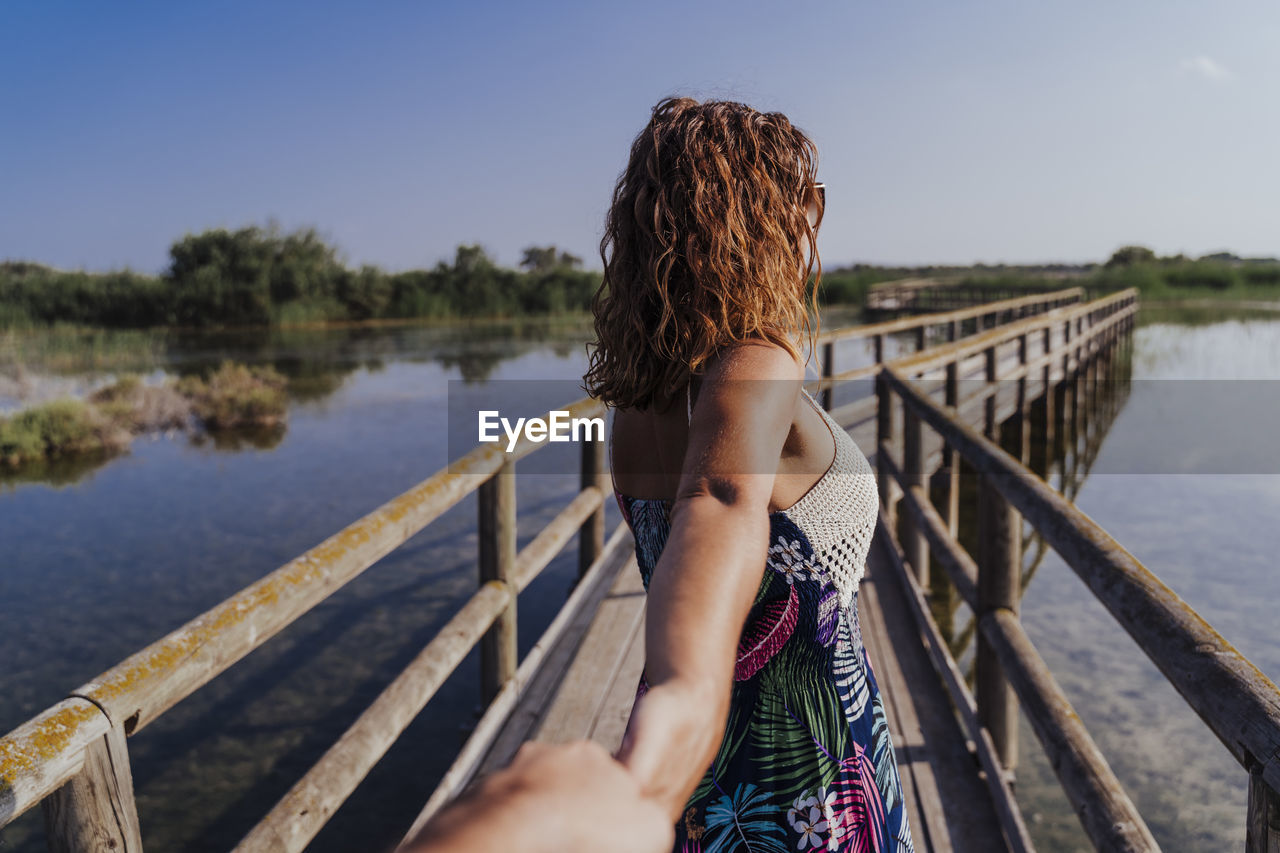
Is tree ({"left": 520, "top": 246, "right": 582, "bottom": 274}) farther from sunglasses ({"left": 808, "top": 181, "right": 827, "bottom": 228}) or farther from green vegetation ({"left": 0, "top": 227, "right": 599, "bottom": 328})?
sunglasses ({"left": 808, "top": 181, "right": 827, "bottom": 228})

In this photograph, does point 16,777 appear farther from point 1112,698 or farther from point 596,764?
point 1112,698

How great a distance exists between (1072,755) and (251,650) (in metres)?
1.66

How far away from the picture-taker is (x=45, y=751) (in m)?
1.01

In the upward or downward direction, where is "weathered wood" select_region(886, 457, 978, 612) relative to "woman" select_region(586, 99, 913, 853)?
downward

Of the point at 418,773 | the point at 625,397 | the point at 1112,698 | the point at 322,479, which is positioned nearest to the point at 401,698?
the point at 625,397

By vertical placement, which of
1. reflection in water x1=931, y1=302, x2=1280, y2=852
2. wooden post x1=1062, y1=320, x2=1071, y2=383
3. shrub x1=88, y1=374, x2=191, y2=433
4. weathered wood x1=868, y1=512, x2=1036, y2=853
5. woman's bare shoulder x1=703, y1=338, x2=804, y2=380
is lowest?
reflection in water x1=931, y1=302, x2=1280, y2=852

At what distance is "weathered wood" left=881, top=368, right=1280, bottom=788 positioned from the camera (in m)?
1.01

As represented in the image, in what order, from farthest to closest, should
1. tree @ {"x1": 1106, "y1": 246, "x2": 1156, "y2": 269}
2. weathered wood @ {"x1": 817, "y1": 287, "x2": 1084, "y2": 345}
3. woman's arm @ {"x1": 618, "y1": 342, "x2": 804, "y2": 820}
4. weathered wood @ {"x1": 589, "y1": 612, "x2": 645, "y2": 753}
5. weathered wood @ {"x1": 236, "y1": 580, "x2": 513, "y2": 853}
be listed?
tree @ {"x1": 1106, "y1": 246, "x2": 1156, "y2": 269}, weathered wood @ {"x1": 817, "y1": 287, "x2": 1084, "y2": 345}, weathered wood @ {"x1": 589, "y1": 612, "x2": 645, "y2": 753}, weathered wood @ {"x1": 236, "y1": 580, "x2": 513, "y2": 853}, woman's arm @ {"x1": 618, "y1": 342, "x2": 804, "y2": 820}

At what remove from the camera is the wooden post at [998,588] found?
2609 mm

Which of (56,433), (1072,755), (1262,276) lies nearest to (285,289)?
(56,433)

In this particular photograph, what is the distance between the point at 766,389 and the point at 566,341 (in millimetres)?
26917

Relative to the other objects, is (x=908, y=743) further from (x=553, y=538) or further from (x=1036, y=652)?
(x=553, y=538)

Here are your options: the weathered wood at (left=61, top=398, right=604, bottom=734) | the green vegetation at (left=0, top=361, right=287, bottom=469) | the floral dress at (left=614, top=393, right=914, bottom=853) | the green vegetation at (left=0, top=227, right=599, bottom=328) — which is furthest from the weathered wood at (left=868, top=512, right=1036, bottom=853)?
the green vegetation at (left=0, top=227, right=599, bottom=328)

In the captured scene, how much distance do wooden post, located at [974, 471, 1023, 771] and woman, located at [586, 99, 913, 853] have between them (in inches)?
62.5
